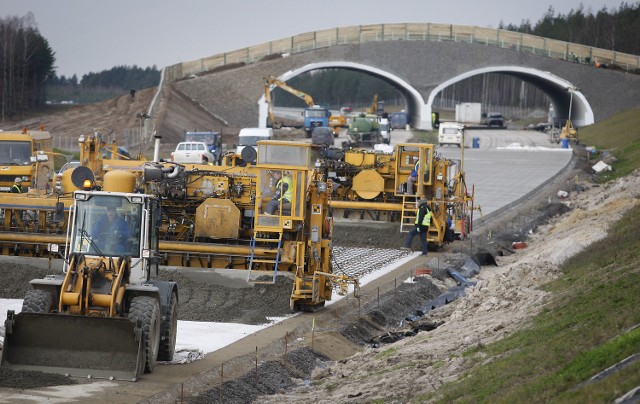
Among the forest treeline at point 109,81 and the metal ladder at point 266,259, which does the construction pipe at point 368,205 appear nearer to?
the metal ladder at point 266,259

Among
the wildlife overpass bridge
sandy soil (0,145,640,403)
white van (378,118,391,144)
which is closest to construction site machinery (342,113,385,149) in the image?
white van (378,118,391,144)

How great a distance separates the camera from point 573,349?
1246 centimetres

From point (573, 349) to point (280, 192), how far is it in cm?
912

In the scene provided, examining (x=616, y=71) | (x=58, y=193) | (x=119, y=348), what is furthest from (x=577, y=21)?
(x=119, y=348)

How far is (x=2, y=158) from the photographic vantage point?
2959 cm

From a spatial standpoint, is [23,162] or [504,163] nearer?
[23,162]

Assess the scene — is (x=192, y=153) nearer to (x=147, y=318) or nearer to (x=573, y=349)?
(x=147, y=318)

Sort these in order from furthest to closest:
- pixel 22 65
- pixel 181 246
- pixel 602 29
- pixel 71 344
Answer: pixel 602 29, pixel 22 65, pixel 181 246, pixel 71 344

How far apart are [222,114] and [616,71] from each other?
94.0 ft

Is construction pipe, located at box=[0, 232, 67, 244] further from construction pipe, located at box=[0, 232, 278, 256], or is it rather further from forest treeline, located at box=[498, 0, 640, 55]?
forest treeline, located at box=[498, 0, 640, 55]

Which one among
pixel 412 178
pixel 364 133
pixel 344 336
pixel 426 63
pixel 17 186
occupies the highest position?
pixel 426 63

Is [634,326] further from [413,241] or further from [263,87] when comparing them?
[263,87]

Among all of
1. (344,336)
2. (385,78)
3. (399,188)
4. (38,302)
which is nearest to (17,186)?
(399,188)

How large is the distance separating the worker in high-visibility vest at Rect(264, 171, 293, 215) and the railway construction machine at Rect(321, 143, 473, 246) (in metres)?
11.3
